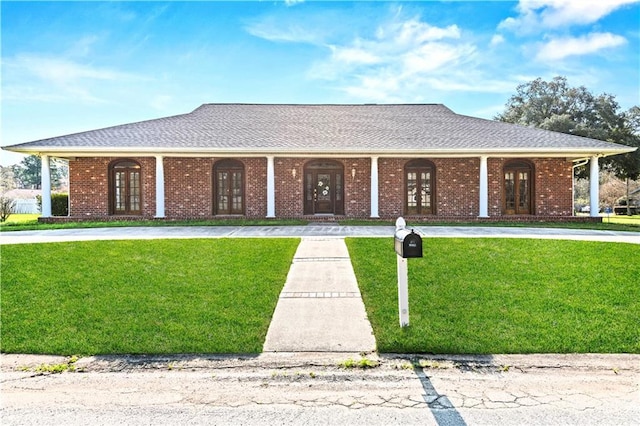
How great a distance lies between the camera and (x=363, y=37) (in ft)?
43.9

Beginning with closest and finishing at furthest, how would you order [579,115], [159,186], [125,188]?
[159,186]
[125,188]
[579,115]

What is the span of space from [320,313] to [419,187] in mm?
13250

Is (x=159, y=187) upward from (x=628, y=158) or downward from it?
downward

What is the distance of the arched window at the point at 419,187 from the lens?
17609 mm

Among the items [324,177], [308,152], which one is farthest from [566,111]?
[308,152]

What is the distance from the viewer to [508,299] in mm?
5762

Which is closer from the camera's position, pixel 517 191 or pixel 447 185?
pixel 447 185

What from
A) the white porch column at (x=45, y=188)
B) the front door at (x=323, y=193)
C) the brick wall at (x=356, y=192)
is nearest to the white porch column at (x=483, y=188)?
the brick wall at (x=356, y=192)

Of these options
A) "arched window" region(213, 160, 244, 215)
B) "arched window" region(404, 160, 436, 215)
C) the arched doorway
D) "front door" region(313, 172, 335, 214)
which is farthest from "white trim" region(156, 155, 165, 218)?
"arched window" region(404, 160, 436, 215)

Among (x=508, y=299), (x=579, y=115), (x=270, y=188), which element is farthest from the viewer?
(x=579, y=115)

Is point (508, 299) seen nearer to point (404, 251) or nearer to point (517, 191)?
point (404, 251)

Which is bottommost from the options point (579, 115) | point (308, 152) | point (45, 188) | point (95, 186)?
point (45, 188)

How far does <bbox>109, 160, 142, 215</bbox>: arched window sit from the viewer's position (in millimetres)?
17516

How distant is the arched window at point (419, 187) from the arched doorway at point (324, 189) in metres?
2.78
